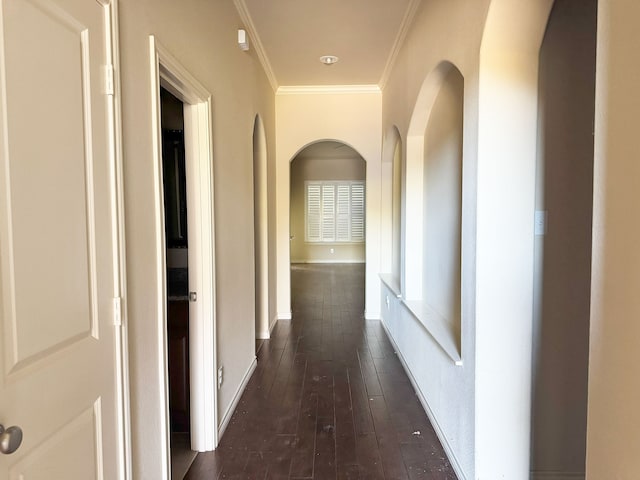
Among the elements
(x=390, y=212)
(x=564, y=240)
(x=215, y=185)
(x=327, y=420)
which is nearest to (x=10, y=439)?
(x=215, y=185)

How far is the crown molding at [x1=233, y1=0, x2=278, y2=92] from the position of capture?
286cm

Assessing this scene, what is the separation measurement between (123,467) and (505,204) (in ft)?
5.98

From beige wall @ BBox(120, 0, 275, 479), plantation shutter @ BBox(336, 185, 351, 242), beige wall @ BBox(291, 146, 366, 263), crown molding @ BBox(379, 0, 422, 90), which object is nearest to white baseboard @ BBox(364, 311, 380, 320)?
beige wall @ BBox(120, 0, 275, 479)

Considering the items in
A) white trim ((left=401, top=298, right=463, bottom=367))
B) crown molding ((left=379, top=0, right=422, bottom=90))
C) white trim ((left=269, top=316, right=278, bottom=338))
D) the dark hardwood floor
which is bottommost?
the dark hardwood floor

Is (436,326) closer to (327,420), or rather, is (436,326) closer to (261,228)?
(327,420)

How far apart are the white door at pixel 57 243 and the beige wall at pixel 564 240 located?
194cm

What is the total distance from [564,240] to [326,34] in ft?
8.75

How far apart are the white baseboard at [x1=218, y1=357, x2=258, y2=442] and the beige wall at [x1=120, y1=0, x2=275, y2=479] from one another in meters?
0.07

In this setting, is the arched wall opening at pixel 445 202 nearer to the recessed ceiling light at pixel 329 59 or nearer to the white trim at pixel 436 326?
the white trim at pixel 436 326

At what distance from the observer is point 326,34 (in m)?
3.37

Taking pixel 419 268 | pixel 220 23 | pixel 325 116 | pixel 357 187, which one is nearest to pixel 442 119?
pixel 419 268

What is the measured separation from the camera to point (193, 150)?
216 centimetres

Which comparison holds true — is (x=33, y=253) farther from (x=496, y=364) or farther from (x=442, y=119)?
(x=442, y=119)

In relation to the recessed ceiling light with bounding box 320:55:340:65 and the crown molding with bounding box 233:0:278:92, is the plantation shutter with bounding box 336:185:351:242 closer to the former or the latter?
the crown molding with bounding box 233:0:278:92
